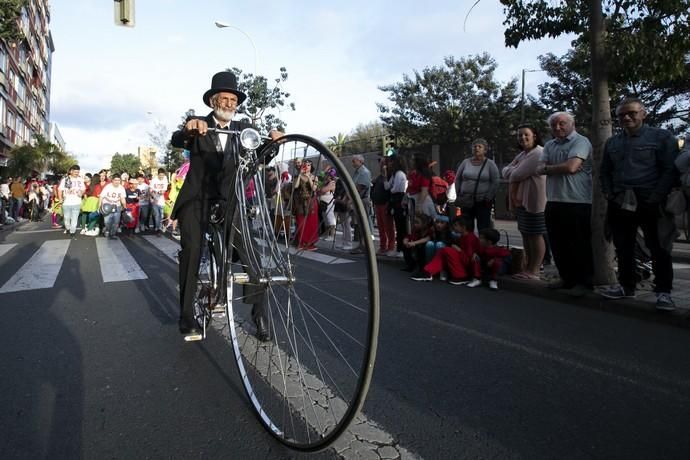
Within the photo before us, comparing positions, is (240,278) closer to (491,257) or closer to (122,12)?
(491,257)

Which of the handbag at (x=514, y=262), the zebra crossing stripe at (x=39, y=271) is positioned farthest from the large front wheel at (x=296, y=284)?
the zebra crossing stripe at (x=39, y=271)

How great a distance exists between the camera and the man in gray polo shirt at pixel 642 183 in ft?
14.0

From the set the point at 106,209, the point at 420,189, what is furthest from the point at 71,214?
the point at 420,189

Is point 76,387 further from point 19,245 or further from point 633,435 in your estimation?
point 19,245

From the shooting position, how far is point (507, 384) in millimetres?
2893

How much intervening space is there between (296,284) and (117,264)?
6.30m

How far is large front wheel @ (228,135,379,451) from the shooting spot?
1885 millimetres

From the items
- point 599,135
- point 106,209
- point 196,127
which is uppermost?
point 599,135

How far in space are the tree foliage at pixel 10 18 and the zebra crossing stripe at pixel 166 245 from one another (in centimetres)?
487

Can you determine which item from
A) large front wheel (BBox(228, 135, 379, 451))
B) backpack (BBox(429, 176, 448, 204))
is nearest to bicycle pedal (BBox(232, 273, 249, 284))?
large front wheel (BBox(228, 135, 379, 451))

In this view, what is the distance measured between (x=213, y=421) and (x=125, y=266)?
5.84 meters

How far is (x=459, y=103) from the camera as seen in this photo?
122 feet

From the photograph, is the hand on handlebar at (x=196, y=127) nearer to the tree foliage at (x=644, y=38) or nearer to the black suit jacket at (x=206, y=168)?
the black suit jacket at (x=206, y=168)

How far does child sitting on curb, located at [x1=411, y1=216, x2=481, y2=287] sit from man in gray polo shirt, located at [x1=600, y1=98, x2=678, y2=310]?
179 cm
